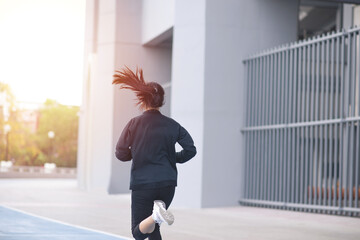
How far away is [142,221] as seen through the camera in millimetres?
5688

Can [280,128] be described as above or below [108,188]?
above

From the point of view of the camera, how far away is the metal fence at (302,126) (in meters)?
14.3

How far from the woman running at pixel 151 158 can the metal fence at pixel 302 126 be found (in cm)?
866

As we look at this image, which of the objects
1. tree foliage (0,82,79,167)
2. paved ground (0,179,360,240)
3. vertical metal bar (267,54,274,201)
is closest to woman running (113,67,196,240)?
paved ground (0,179,360,240)

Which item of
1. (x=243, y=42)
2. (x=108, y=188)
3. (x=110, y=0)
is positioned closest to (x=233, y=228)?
(x=243, y=42)

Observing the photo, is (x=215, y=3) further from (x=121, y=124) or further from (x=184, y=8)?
(x=121, y=124)

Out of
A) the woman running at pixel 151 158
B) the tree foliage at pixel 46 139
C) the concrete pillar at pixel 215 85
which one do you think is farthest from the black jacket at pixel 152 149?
the tree foliage at pixel 46 139

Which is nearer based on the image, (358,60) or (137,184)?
(137,184)

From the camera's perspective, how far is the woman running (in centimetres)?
571

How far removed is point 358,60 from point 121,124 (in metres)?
12.9

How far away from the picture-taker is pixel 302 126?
620 inches

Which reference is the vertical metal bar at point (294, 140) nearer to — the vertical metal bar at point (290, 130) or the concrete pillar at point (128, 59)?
the vertical metal bar at point (290, 130)

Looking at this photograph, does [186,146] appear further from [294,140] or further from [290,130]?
[290,130]

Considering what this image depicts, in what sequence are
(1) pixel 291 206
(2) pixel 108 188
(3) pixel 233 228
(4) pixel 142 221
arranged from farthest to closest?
(2) pixel 108 188
(1) pixel 291 206
(3) pixel 233 228
(4) pixel 142 221
